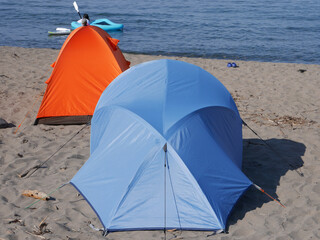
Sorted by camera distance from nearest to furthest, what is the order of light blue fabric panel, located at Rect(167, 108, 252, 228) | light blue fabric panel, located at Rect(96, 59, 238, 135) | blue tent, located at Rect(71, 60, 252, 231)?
blue tent, located at Rect(71, 60, 252, 231), light blue fabric panel, located at Rect(167, 108, 252, 228), light blue fabric panel, located at Rect(96, 59, 238, 135)

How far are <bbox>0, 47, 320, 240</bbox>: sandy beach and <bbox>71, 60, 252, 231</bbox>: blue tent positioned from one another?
219 mm

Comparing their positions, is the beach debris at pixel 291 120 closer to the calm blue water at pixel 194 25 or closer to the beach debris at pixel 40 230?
the beach debris at pixel 40 230

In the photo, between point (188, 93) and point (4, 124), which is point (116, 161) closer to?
point (188, 93)

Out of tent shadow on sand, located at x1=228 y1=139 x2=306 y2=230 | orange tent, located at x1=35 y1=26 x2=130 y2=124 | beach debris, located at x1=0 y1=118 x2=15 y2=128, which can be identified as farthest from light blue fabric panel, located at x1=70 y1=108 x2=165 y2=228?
beach debris, located at x1=0 y1=118 x2=15 y2=128

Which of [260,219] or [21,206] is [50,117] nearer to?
[21,206]

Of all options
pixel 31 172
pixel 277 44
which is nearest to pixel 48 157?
pixel 31 172

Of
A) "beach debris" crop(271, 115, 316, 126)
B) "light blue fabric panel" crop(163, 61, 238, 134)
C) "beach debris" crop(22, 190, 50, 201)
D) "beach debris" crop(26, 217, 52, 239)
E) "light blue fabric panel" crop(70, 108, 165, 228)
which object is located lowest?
"beach debris" crop(271, 115, 316, 126)

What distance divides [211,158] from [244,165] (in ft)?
5.59

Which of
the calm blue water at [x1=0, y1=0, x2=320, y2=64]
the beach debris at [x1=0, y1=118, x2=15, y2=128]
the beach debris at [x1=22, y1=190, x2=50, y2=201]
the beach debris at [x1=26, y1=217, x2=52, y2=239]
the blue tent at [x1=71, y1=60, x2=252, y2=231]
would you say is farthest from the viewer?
the calm blue water at [x1=0, y1=0, x2=320, y2=64]

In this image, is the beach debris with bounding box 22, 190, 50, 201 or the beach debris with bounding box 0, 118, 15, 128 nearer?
the beach debris with bounding box 22, 190, 50, 201

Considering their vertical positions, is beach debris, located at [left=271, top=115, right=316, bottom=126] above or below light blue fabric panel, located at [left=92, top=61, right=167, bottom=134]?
below

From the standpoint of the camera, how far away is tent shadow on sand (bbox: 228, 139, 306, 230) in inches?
229

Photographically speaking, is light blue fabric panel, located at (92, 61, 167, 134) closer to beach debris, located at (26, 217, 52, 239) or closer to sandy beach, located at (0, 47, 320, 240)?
sandy beach, located at (0, 47, 320, 240)

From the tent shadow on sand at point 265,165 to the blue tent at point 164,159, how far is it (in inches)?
10.8
